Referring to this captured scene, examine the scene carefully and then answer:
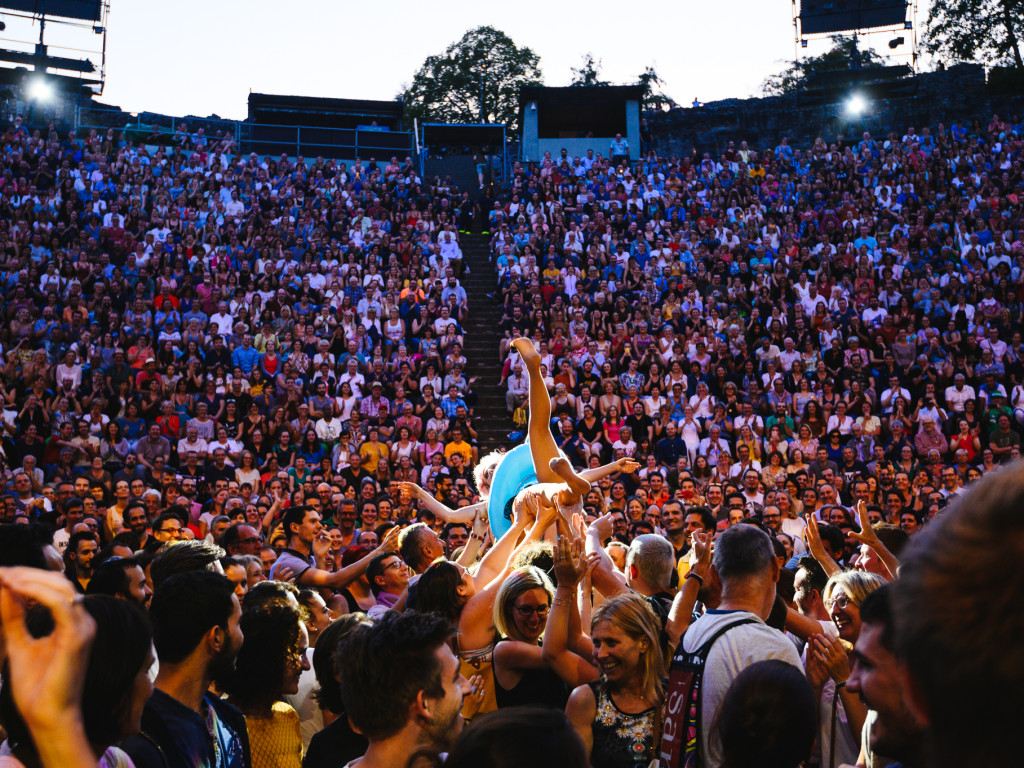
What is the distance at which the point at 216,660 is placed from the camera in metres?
2.78

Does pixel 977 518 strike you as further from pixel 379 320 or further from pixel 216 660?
pixel 379 320

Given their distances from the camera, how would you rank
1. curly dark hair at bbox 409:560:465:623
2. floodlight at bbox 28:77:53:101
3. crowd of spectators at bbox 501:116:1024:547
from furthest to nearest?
1. floodlight at bbox 28:77:53:101
2. crowd of spectators at bbox 501:116:1024:547
3. curly dark hair at bbox 409:560:465:623

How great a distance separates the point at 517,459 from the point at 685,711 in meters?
2.64

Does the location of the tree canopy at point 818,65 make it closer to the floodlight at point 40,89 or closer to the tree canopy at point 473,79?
the tree canopy at point 473,79

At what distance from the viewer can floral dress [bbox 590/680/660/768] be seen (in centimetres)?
300

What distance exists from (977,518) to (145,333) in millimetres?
14597

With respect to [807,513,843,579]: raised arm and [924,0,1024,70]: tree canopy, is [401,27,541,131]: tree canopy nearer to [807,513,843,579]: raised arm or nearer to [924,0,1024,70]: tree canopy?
[924,0,1024,70]: tree canopy

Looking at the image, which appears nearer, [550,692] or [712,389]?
[550,692]

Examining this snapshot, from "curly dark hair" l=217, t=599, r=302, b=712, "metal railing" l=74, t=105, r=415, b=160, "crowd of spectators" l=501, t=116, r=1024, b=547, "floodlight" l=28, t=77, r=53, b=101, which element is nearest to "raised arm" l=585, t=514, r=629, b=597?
"curly dark hair" l=217, t=599, r=302, b=712

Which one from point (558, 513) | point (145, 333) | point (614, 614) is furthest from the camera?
point (145, 333)

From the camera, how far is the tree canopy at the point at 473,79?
3997 cm

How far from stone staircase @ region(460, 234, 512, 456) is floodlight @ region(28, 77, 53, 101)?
12035mm

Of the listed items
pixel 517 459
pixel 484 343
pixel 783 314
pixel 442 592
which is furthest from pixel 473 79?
pixel 442 592

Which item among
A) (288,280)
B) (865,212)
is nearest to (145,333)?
(288,280)
